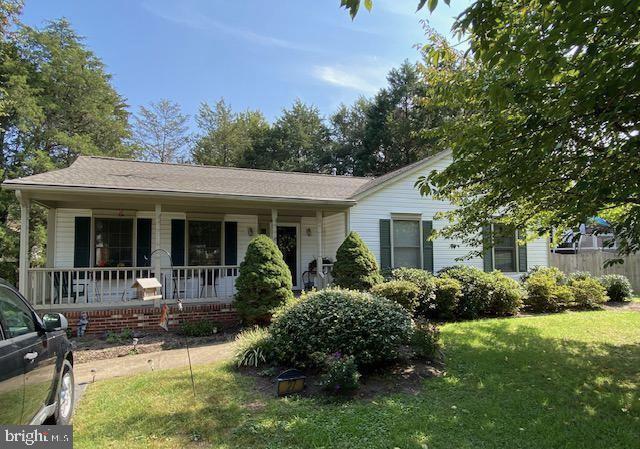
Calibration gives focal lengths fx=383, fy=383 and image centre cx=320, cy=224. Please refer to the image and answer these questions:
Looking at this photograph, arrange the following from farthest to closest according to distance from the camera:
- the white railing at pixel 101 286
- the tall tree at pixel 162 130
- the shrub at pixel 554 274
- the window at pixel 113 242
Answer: the tall tree at pixel 162 130
the shrub at pixel 554 274
the window at pixel 113 242
the white railing at pixel 101 286

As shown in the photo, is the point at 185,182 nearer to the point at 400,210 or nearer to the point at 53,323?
the point at 400,210

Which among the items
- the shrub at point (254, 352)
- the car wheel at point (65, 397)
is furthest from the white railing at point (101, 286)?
the car wheel at point (65, 397)

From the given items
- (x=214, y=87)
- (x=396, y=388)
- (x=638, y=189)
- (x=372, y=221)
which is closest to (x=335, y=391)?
(x=396, y=388)

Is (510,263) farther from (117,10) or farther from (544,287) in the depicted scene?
(117,10)

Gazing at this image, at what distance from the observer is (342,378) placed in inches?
176

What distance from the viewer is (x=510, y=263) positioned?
13.0 metres

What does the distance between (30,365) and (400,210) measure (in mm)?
10342

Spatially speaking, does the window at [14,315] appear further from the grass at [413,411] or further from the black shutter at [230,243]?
the black shutter at [230,243]

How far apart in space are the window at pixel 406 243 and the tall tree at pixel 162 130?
79.5 feet

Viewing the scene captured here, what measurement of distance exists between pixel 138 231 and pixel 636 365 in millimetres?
11471

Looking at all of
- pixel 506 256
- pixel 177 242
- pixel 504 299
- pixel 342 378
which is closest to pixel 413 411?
pixel 342 378

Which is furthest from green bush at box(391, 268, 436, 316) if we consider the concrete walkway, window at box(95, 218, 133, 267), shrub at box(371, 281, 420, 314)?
window at box(95, 218, 133, 267)

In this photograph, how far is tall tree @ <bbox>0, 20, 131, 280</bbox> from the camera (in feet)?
55.7

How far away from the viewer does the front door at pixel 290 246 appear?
43.2 feet
